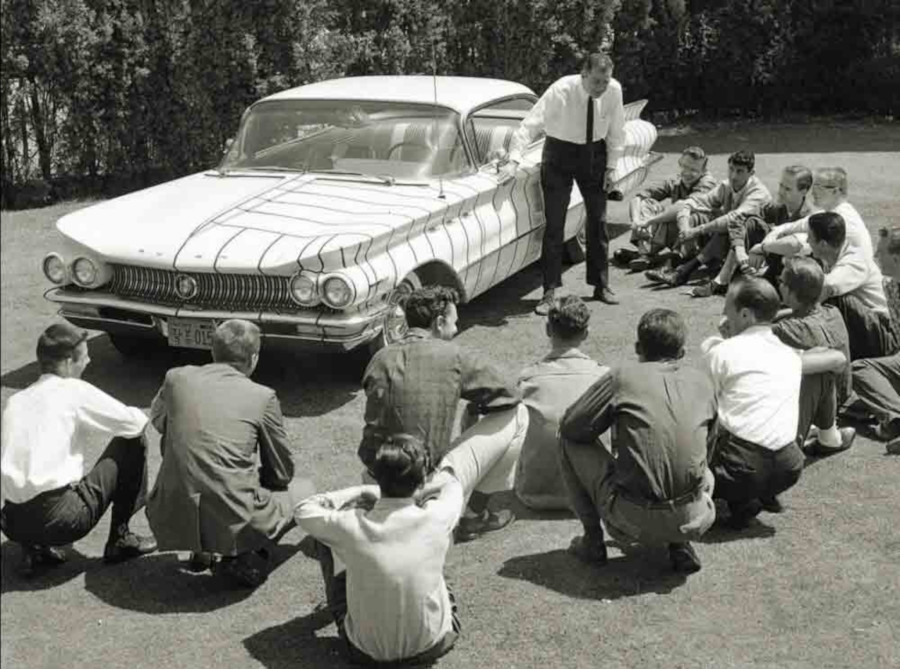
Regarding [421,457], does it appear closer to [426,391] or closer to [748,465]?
[426,391]

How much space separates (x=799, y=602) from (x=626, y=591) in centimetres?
66

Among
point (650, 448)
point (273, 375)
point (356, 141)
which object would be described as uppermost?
point (356, 141)

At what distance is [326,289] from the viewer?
22.8 feet

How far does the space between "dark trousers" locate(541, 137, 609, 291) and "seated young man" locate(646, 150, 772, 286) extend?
77cm

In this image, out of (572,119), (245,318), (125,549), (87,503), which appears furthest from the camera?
(572,119)

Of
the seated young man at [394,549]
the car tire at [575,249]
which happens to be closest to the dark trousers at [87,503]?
the seated young man at [394,549]

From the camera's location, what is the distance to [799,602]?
4863mm

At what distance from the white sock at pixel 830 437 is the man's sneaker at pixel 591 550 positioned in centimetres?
171

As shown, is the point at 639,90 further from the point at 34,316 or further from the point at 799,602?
the point at 799,602

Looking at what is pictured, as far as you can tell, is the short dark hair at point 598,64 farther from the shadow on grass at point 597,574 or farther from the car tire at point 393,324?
the shadow on grass at point 597,574

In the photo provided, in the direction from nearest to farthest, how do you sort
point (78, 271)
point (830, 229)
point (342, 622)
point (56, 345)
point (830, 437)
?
point (342, 622)
point (56, 345)
point (830, 437)
point (830, 229)
point (78, 271)

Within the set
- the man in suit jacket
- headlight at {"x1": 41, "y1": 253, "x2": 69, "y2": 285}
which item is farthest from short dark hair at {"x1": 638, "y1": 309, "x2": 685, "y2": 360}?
headlight at {"x1": 41, "y1": 253, "x2": 69, "y2": 285}

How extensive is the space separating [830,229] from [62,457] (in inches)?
168

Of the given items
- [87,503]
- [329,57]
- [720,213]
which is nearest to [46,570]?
[87,503]
